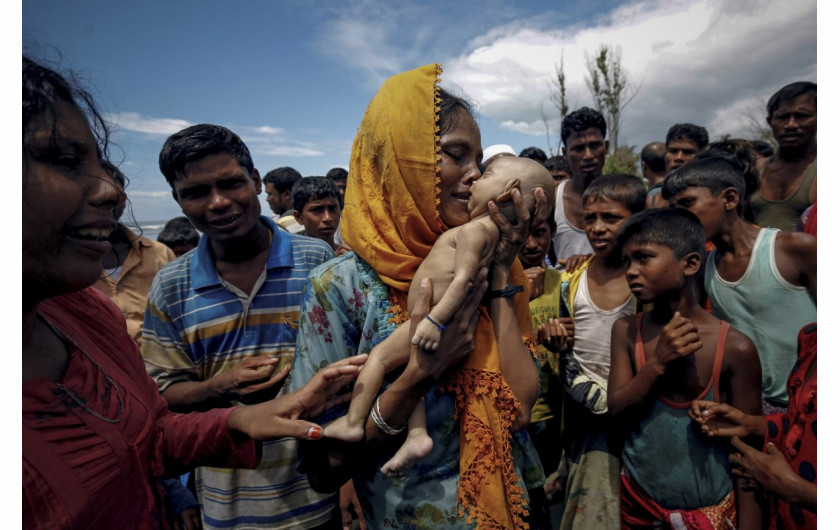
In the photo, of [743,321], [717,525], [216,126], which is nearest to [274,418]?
[216,126]

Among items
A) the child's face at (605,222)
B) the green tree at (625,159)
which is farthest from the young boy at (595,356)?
the green tree at (625,159)

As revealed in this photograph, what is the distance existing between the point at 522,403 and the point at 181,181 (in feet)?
6.96

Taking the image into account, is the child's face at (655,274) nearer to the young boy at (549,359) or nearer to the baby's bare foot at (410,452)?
the young boy at (549,359)

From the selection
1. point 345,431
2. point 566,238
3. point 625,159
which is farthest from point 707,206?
point 625,159

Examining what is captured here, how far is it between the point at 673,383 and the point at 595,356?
60cm

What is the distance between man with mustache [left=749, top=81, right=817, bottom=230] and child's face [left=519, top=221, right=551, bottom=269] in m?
3.13

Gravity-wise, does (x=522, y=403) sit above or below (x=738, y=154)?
below

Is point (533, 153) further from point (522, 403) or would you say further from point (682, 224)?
point (522, 403)

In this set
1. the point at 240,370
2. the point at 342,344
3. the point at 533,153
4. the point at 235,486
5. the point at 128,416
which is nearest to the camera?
the point at 128,416

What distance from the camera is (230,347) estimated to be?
2.23 m

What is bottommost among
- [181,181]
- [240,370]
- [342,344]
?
[240,370]

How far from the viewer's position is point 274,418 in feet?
5.04

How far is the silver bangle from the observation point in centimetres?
150

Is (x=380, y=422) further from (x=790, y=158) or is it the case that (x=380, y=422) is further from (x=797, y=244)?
(x=790, y=158)
